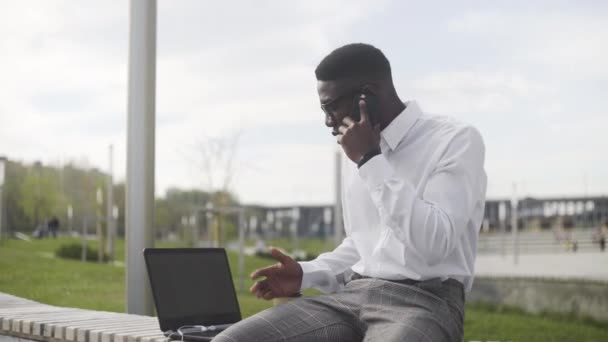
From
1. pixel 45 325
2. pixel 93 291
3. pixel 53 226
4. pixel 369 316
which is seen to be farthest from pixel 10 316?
pixel 53 226

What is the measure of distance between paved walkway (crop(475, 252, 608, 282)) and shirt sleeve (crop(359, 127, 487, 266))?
690 inches

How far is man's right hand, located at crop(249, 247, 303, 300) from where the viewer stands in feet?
7.38

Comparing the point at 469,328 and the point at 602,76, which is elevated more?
the point at 602,76

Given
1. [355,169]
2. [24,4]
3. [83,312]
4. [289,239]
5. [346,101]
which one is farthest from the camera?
[289,239]

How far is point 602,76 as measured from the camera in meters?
16.0

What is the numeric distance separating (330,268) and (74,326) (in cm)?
129

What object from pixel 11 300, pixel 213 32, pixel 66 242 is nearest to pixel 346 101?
pixel 11 300

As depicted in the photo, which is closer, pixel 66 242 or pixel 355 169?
pixel 355 169

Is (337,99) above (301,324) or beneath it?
above

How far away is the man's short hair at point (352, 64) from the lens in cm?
199

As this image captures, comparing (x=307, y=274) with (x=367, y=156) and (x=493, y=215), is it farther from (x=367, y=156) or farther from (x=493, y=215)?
(x=493, y=215)

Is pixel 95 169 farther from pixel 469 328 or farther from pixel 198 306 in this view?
pixel 198 306

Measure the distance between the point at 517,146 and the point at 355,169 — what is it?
47.8 ft

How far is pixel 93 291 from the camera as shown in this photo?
909 cm
